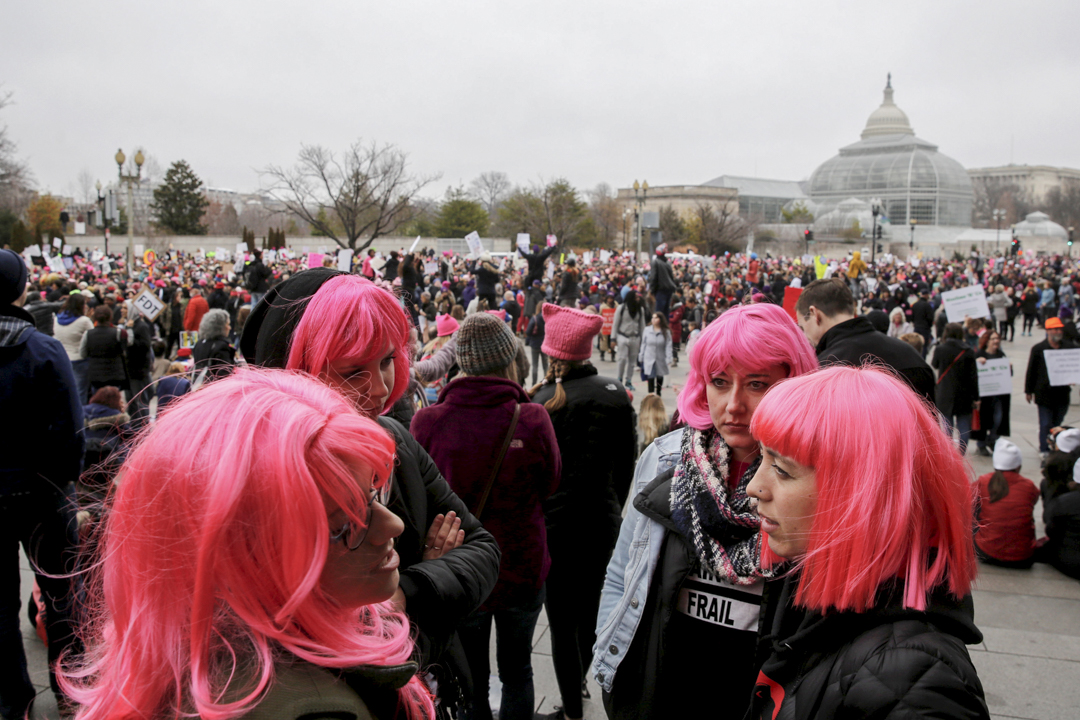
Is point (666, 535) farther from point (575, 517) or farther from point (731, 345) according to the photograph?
point (575, 517)

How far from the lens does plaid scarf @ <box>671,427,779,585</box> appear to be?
6.77 ft

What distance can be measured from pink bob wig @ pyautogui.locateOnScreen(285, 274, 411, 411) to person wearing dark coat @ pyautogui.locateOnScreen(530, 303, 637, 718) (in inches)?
79.4

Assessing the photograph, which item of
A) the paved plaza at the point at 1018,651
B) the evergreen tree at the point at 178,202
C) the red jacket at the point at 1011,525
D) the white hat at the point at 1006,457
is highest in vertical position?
the evergreen tree at the point at 178,202

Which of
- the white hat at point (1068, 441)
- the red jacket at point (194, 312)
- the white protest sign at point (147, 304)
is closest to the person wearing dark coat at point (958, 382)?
the white hat at point (1068, 441)

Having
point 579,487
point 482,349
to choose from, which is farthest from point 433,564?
point 579,487

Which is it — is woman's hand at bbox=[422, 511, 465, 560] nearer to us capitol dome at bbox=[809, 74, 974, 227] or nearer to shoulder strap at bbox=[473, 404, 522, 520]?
shoulder strap at bbox=[473, 404, 522, 520]

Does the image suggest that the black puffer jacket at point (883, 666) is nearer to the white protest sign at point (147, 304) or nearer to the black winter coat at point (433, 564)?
the black winter coat at point (433, 564)

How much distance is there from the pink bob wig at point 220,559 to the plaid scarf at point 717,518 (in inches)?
50.2

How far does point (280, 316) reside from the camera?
189 centimetres

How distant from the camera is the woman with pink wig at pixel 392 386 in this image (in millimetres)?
1740

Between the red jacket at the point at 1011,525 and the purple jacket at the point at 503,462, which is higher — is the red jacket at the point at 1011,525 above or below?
below

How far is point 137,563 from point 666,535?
1.56 metres

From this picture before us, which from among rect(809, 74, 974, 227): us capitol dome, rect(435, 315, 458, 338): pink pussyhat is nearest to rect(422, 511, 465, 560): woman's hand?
rect(435, 315, 458, 338): pink pussyhat

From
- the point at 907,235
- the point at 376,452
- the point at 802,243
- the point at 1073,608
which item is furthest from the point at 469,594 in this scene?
the point at 907,235
